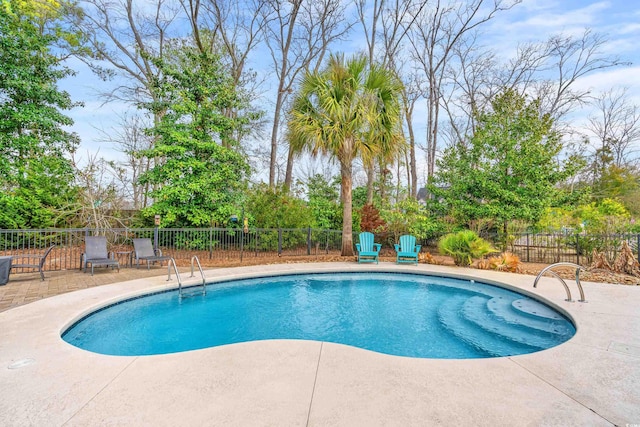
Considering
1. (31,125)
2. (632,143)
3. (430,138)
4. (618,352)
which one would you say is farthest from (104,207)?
(632,143)

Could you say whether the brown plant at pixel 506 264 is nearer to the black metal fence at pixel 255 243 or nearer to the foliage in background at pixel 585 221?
the black metal fence at pixel 255 243

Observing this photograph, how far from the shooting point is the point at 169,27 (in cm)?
1647

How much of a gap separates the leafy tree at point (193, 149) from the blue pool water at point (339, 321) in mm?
5105

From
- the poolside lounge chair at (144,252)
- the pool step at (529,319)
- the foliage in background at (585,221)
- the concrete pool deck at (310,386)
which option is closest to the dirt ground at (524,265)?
the poolside lounge chair at (144,252)

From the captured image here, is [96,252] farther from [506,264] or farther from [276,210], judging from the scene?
[506,264]

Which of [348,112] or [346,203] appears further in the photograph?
[346,203]

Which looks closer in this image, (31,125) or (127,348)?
(127,348)

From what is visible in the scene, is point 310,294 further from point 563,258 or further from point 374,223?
point 563,258

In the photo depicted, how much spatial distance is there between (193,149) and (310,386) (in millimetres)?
10683

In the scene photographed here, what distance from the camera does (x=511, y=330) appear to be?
4.66 m

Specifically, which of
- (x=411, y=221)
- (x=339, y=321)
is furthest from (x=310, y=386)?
(x=411, y=221)

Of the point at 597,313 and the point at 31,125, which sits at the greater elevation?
the point at 31,125

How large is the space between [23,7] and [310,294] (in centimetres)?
1304

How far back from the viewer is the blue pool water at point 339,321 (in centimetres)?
417
